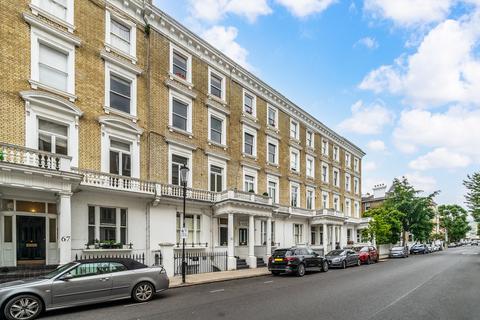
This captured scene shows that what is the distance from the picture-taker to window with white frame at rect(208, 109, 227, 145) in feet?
75.2

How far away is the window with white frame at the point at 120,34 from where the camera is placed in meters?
17.4

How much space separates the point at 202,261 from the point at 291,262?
5188 millimetres

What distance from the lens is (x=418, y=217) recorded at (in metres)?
49.5

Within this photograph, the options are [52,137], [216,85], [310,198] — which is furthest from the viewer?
[310,198]

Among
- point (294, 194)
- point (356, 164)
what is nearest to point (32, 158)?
point (294, 194)

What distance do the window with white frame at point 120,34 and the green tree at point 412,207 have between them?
43082 millimetres

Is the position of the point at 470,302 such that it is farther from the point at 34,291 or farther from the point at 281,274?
the point at 34,291

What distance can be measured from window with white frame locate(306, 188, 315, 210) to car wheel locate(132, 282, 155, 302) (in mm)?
24463

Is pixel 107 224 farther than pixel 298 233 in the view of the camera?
No

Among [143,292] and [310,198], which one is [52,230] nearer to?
[143,292]

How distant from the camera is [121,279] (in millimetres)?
10227

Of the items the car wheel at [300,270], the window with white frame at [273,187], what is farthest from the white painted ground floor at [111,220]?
the car wheel at [300,270]

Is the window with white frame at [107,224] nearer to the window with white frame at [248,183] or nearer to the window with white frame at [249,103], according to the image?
the window with white frame at [248,183]

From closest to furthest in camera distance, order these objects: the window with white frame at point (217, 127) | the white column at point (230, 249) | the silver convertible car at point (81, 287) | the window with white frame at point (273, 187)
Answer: the silver convertible car at point (81, 287)
the white column at point (230, 249)
the window with white frame at point (217, 127)
the window with white frame at point (273, 187)
